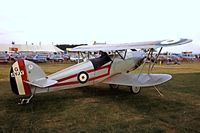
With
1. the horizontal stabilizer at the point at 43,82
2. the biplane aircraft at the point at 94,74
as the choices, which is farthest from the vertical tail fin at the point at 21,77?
the horizontal stabilizer at the point at 43,82

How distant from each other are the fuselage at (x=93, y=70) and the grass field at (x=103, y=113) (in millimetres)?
618

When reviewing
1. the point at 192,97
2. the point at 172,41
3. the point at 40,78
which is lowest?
the point at 192,97

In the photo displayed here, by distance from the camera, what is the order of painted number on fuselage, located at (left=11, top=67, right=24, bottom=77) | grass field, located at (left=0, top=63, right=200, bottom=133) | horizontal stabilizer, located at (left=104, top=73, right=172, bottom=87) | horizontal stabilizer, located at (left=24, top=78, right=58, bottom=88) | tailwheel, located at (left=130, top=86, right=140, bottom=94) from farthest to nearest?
tailwheel, located at (left=130, top=86, right=140, bottom=94), horizontal stabilizer, located at (left=104, top=73, right=172, bottom=87), painted number on fuselage, located at (left=11, top=67, right=24, bottom=77), horizontal stabilizer, located at (left=24, top=78, right=58, bottom=88), grass field, located at (left=0, top=63, right=200, bottom=133)

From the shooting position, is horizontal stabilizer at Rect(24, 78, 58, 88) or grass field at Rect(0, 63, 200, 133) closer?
grass field at Rect(0, 63, 200, 133)

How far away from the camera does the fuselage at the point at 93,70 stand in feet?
27.7

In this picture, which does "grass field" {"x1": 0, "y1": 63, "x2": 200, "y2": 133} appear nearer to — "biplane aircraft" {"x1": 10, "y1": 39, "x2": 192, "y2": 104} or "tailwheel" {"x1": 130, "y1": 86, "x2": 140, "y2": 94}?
"tailwheel" {"x1": 130, "y1": 86, "x2": 140, "y2": 94}

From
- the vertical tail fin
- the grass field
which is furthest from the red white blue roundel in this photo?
the vertical tail fin

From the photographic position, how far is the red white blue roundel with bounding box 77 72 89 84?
8.78 meters

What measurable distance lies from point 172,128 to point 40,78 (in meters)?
4.31

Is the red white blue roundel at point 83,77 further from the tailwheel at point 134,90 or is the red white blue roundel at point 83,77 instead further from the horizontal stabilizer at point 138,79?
the tailwheel at point 134,90

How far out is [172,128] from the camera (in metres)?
5.70

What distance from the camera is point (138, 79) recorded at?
9.47m

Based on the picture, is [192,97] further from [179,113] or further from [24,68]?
[24,68]

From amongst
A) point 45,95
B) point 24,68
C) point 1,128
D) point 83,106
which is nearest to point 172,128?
point 83,106
